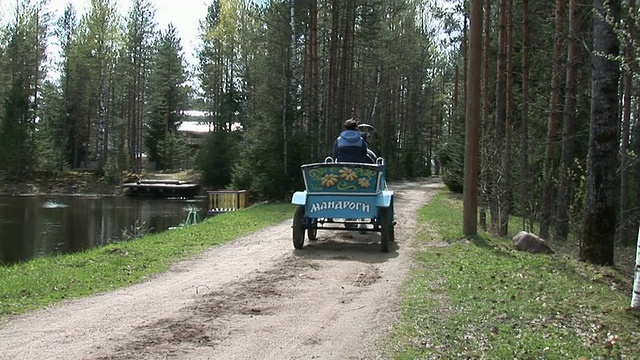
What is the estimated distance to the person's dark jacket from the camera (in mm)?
12156

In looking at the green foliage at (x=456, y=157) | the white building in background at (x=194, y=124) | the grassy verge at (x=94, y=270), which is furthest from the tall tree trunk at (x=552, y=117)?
the white building in background at (x=194, y=124)

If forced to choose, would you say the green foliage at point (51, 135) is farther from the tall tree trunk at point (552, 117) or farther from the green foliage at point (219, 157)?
the tall tree trunk at point (552, 117)

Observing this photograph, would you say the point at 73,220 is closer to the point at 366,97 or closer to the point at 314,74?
the point at 314,74

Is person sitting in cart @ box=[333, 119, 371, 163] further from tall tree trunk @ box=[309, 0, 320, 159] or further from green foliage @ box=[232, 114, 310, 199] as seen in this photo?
tall tree trunk @ box=[309, 0, 320, 159]

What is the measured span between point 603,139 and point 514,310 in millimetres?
4138

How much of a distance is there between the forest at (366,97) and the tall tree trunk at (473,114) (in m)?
0.05

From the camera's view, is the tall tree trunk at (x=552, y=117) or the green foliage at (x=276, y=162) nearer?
the tall tree trunk at (x=552, y=117)

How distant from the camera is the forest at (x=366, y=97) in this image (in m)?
13.0

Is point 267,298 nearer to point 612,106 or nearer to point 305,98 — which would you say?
point 612,106

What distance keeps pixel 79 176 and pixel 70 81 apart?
41.8 feet

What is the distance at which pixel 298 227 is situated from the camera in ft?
37.8

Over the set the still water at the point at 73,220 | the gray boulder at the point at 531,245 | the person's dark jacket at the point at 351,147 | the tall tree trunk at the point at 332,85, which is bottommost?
the still water at the point at 73,220

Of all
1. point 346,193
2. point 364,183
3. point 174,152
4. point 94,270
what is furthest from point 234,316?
point 174,152

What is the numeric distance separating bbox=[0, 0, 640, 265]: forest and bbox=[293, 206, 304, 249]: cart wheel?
4.01 m
